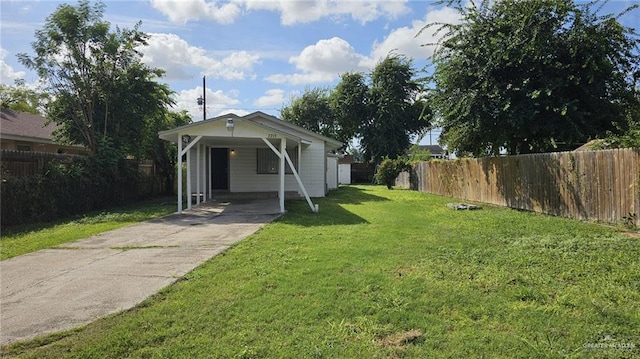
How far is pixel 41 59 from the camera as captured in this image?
12.9 m

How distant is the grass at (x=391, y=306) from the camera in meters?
2.87

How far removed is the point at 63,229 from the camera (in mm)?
8648

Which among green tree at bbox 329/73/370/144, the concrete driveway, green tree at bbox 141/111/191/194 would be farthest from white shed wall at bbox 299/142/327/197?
green tree at bbox 329/73/370/144

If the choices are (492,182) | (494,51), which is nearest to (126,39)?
(494,51)

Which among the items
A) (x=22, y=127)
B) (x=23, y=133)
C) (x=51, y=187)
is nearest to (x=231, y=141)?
(x=51, y=187)

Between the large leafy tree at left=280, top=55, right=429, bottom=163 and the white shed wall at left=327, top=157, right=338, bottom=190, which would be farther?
the large leafy tree at left=280, top=55, right=429, bottom=163

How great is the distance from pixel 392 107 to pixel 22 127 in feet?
85.7

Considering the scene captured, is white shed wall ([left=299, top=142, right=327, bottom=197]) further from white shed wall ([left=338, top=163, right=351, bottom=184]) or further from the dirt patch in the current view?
white shed wall ([left=338, top=163, right=351, bottom=184])

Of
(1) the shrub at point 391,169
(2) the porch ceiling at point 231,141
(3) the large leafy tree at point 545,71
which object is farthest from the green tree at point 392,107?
(3) the large leafy tree at point 545,71

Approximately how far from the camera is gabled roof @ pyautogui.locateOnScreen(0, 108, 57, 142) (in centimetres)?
1545

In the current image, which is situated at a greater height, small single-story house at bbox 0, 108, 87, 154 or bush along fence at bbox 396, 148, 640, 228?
small single-story house at bbox 0, 108, 87, 154

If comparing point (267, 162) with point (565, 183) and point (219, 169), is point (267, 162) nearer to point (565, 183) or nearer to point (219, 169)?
point (219, 169)

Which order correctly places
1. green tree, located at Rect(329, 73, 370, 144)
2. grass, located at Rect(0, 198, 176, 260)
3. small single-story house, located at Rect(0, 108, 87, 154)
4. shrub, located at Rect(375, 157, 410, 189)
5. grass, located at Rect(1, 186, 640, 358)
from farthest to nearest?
green tree, located at Rect(329, 73, 370, 144) < shrub, located at Rect(375, 157, 410, 189) < small single-story house, located at Rect(0, 108, 87, 154) < grass, located at Rect(0, 198, 176, 260) < grass, located at Rect(1, 186, 640, 358)

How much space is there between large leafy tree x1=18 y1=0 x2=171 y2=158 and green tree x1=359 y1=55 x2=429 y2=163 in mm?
22357
